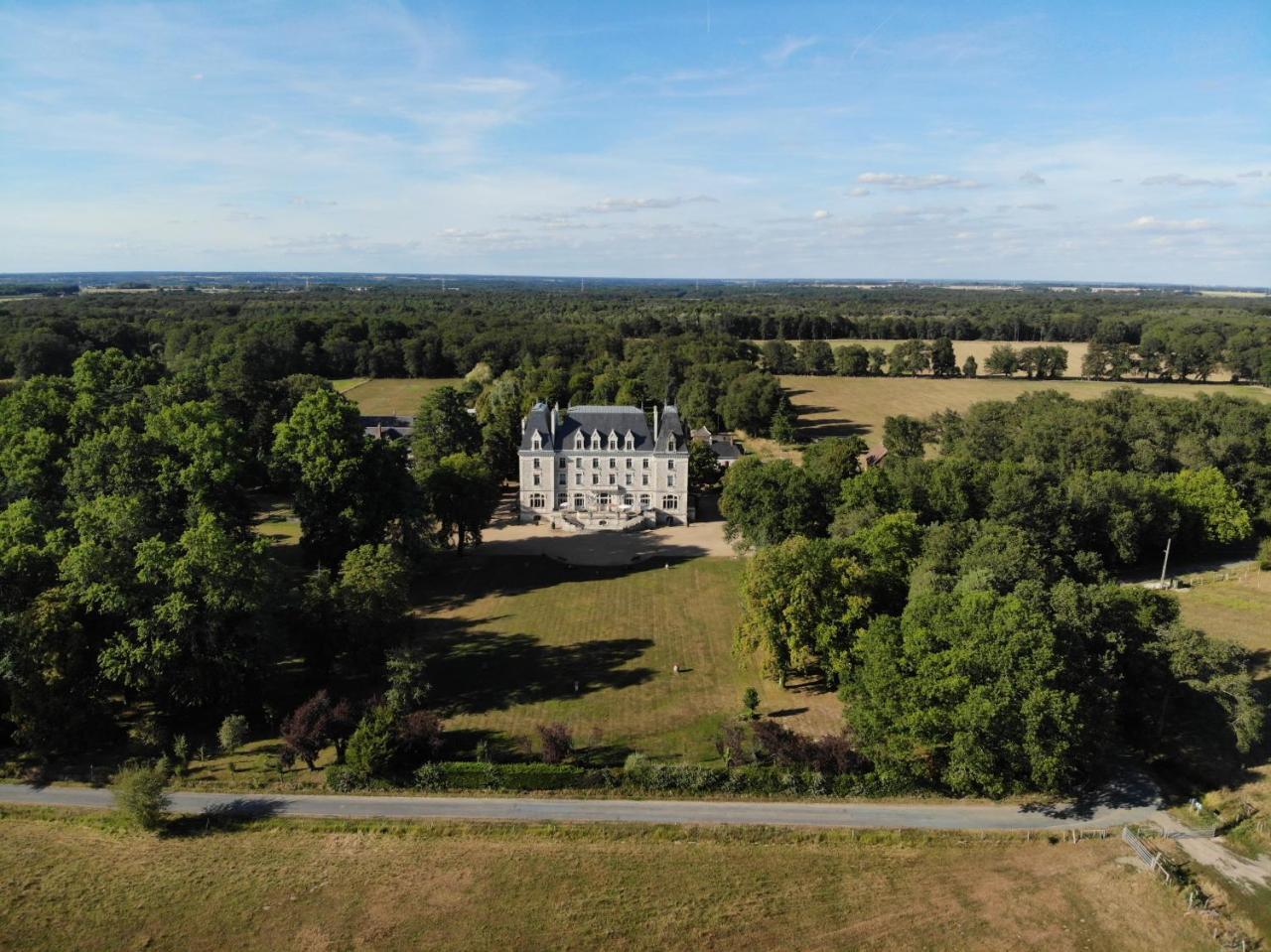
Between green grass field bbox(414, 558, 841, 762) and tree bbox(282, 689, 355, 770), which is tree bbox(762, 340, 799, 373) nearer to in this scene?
green grass field bbox(414, 558, 841, 762)

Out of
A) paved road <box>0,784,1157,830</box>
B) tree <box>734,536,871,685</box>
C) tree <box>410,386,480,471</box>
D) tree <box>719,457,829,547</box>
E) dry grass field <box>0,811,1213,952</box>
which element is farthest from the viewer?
tree <box>410,386,480,471</box>

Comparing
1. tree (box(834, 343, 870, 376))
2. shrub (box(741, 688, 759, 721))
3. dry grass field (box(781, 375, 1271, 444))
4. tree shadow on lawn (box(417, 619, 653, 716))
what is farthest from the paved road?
tree (box(834, 343, 870, 376))

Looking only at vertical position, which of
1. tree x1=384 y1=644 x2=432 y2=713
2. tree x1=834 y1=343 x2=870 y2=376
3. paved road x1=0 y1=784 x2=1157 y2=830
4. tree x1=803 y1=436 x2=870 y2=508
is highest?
tree x1=834 y1=343 x2=870 y2=376

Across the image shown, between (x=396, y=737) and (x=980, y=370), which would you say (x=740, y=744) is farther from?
(x=980, y=370)

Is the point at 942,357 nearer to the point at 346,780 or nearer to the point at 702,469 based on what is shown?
the point at 702,469

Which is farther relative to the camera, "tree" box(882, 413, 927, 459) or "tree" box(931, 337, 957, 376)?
"tree" box(931, 337, 957, 376)

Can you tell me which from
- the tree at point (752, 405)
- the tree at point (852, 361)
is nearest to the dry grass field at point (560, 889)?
the tree at point (752, 405)
